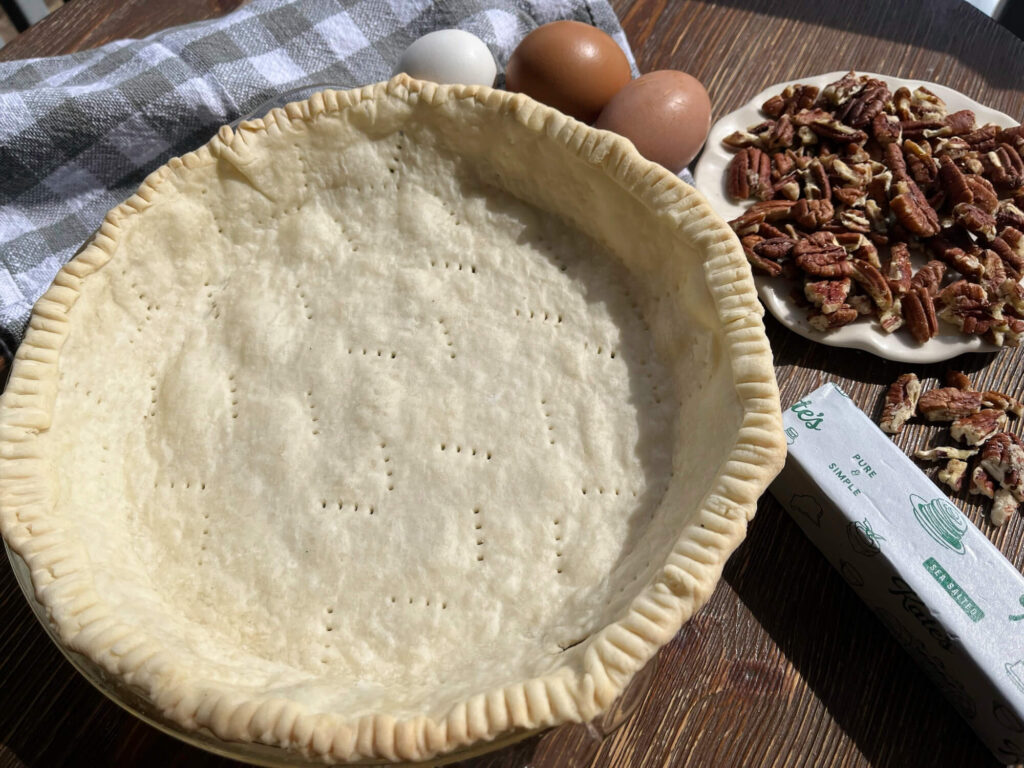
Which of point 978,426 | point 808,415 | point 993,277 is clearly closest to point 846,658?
point 808,415

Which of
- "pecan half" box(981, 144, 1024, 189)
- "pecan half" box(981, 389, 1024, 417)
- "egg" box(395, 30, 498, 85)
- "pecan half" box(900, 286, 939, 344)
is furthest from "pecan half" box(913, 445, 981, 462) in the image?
"egg" box(395, 30, 498, 85)

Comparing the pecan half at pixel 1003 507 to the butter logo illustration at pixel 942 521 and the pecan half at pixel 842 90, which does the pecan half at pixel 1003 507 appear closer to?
the butter logo illustration at pixel 942 521

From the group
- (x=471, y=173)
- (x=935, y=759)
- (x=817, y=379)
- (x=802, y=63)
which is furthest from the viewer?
(x=802, y=63)

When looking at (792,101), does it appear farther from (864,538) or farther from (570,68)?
(864,538)

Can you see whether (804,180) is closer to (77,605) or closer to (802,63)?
(802,63)

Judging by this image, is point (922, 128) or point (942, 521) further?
point (922, 128)

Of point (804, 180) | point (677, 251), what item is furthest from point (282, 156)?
point (804, 180)

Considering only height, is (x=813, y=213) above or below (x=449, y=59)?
below
